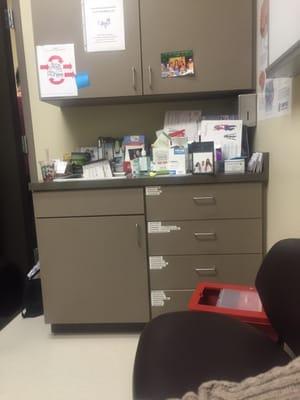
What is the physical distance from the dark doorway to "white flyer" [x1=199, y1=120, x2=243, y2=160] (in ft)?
3.99

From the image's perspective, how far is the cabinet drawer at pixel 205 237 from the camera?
1729 mm

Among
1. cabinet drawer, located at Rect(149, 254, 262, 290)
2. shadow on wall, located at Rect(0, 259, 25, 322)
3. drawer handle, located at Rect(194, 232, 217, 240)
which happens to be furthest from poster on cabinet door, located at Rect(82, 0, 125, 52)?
shadow on wall, located at Rect(0, 259, 25, 322)

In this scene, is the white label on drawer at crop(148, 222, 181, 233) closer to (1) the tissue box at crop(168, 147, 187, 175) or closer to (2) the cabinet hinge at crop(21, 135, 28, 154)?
(1) the tissue box at crop(168, 147, 187, 175)

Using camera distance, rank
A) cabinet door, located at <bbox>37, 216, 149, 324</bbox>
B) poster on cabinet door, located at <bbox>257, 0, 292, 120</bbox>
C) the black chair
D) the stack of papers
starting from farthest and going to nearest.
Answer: cabinet door, located at <bbox>37, 216, 149, 324</bbox> → the stack of papers → poster on cabinet door, located at <bbox>257, 0, 292, 120</bbox> → the black chair

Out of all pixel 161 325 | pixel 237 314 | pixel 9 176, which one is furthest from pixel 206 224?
pixel 9 176

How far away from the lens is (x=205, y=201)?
171cm

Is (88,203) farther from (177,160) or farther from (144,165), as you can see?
(177,160)

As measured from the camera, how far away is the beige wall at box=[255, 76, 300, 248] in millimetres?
1258

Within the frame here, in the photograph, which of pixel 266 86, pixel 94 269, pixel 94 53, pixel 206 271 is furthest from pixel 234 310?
pixel 94 53

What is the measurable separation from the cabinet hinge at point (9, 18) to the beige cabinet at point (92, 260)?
3.83 feet

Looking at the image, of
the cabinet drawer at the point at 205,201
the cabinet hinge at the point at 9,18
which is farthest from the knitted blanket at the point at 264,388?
the cabinet hinge at the point at 9,18

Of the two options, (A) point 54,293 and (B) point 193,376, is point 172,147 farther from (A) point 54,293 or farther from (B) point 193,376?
(B) point 193,376

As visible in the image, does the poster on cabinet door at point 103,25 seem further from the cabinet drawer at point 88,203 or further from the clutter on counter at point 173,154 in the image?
the cabinet drawer at point 88,203

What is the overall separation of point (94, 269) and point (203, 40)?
4.42 ft
